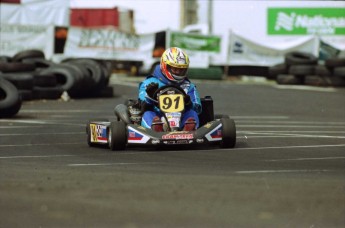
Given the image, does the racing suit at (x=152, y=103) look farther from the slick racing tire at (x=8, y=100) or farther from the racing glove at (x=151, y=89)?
the slick racing tire at (x=8, y=100)

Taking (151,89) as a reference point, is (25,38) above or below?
below

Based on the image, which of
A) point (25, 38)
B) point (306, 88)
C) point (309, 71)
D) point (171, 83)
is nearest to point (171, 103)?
point (171, 83)

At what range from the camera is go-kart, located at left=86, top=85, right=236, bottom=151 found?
28.8 feet

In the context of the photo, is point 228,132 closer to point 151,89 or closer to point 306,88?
point 151,89

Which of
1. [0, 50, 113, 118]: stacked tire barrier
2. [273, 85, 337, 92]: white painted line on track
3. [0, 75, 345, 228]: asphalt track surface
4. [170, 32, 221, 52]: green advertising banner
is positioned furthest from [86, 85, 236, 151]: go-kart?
[170, 32, 221, 52]: green advertising banner

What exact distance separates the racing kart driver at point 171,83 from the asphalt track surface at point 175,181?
40 centimetres

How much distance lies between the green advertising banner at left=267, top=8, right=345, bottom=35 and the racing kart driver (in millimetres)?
21575

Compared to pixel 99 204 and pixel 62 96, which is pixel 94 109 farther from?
pixel 99 204

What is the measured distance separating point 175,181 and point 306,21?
2539 centimetres

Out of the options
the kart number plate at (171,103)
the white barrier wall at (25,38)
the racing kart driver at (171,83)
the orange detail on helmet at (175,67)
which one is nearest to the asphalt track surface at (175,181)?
the racing kart driver at (171,83)

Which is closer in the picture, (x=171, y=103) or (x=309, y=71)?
(x=171, y=103)

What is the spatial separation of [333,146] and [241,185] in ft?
11.4

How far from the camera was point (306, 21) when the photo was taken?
31062mm

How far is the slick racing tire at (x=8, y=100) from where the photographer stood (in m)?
13.0
